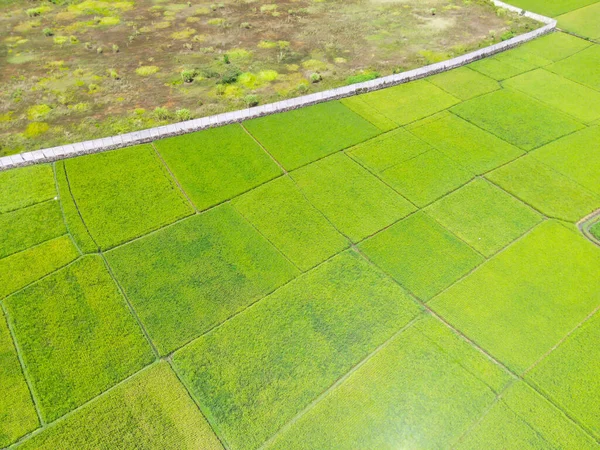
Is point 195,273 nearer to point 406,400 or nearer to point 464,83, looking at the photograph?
point 406,400

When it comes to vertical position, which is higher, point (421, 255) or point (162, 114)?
point (162, 114)

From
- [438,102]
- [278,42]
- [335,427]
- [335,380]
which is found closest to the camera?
[335,427]

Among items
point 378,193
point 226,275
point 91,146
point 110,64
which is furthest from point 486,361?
point 110,64

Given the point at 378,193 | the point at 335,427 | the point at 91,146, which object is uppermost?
the point at 91,146

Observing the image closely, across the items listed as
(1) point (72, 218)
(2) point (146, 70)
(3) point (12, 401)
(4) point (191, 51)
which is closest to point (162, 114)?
(2) point (146, 70)

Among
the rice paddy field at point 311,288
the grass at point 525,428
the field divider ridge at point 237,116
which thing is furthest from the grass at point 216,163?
the grass at point 525,428

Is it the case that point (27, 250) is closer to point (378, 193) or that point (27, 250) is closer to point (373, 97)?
point (378, 193)

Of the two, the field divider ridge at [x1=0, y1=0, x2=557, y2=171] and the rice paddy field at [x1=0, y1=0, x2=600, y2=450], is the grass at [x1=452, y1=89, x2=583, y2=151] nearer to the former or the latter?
the rice paddy field at [x1=0, y1=0, x2=600, y2=450]
